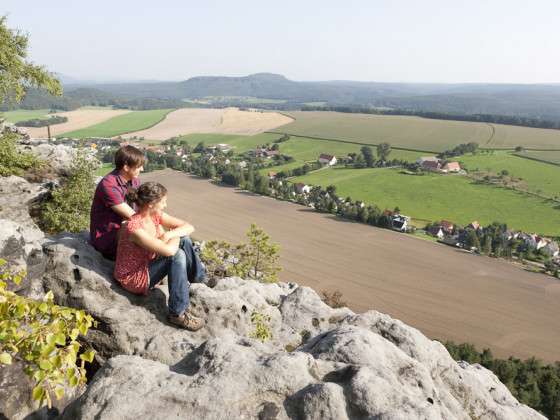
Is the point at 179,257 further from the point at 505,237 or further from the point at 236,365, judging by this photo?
the point at 505,237

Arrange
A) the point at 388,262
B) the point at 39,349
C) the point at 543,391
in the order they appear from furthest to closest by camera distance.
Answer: the point at 388,262 < the point at 543,391 < the point at 39,349

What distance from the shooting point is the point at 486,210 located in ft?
316

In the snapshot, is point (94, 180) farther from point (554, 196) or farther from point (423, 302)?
point (554, 196)

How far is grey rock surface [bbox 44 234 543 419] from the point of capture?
16.8 ft

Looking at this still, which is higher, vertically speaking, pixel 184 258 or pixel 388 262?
pixel 184 258

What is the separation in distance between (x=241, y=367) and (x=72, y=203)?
12618 mm

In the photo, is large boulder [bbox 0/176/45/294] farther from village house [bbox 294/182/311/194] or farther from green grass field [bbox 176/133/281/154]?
green grass field [bbox 176/133/281/154]

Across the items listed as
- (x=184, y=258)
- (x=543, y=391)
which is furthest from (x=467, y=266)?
(x=184, y=258)

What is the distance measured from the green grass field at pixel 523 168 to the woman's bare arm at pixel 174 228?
383 ft

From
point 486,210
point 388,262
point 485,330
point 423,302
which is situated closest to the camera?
point 485,330

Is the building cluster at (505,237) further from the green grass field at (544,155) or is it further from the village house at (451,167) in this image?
the green grass field at (544,155)

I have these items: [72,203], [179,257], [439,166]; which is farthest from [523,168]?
[179,257]

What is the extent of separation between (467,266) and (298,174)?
237 ft

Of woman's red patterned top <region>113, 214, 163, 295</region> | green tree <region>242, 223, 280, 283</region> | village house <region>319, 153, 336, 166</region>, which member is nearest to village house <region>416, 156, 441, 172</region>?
village house <region>319, 153, 336, 166</region>
